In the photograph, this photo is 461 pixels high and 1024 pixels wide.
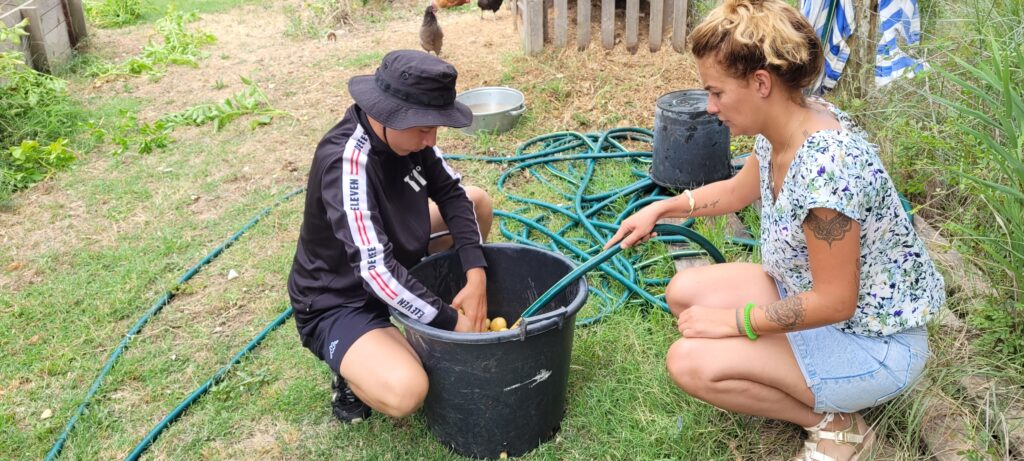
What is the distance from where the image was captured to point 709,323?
2.04m

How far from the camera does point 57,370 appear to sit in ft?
9.45

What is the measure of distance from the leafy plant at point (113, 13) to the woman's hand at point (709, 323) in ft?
28.3

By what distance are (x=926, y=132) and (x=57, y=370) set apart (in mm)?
3362

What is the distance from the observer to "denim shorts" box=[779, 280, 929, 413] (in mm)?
1942

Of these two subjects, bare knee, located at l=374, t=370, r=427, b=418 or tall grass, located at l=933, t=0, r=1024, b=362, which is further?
bare knee, located at l=374, t=370, r=427, b=418

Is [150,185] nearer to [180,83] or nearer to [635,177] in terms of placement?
[180,83]

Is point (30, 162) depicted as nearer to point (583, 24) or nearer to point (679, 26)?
point (583, 24)

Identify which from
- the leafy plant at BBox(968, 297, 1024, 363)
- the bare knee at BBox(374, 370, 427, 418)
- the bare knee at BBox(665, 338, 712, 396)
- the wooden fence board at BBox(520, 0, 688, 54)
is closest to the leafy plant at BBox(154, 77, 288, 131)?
the wooden fence board at BBox(520, 0, 688, 54)

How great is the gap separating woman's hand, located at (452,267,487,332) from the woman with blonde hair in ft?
1.66

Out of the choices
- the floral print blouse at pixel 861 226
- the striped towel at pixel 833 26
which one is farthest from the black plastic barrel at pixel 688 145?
the floral print blouse at pixel 861 226

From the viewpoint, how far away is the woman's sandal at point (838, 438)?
2041 mm

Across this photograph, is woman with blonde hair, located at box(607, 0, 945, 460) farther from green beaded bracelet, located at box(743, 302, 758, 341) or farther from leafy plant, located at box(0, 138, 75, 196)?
leafy plant, located at box(0, 138, 75, 196)

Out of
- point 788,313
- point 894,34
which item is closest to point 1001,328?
point 788,313

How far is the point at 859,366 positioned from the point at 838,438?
234 mm
